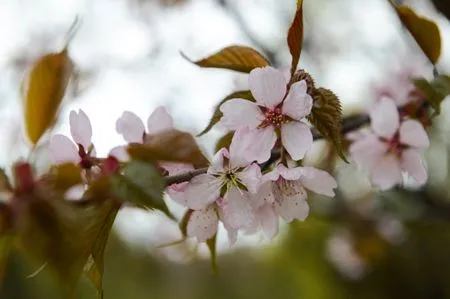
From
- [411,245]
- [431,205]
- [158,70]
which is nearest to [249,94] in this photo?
[431,205]

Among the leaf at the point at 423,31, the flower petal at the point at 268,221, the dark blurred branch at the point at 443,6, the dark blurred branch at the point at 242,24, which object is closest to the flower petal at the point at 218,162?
the flower petal at the point at 268,221

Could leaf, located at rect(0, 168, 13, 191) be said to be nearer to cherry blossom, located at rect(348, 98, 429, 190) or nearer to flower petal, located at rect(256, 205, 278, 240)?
flower petal, located at rect(256, 205, 278, 240)

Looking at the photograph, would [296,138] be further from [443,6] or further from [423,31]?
[443,6]

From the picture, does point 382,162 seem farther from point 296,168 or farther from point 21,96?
point 21,96

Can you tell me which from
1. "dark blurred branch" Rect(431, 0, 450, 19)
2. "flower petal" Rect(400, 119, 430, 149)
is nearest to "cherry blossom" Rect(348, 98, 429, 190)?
"flower petal" Rect(400, 119, 430, 149)

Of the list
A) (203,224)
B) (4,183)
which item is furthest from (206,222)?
(4,183)
